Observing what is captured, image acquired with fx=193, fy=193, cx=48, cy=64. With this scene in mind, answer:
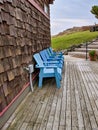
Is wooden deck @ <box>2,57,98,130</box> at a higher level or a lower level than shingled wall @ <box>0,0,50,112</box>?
lower

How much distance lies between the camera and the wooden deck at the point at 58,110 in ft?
9.21

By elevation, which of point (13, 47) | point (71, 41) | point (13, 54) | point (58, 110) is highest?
point (13, 47)

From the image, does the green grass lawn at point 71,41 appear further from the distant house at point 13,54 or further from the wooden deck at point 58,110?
the distant house at point 13,54

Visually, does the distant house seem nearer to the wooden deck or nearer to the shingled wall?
the shingled wall

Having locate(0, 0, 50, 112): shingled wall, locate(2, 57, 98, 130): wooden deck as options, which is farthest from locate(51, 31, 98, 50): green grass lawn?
locate(0, 0, 50, 112): shingled wall

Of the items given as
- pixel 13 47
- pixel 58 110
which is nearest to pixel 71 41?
pixel 13 47

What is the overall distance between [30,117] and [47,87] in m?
1.85

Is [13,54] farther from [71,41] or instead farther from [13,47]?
[71,41]

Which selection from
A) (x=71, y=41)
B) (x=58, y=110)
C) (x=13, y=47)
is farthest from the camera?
(x=71, y=41)

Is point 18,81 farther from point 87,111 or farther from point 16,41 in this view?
point 87,111

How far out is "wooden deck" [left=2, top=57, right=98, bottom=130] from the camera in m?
2.81

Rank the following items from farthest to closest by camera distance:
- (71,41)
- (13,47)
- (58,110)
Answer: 1. (71,41)
2. (13,47)
3. (58,110)

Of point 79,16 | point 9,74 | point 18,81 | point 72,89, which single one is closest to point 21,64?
point 18,81

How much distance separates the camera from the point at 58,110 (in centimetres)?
337
